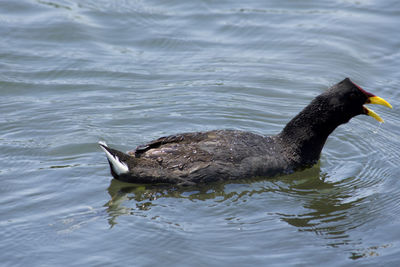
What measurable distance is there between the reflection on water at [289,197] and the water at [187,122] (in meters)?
0.02

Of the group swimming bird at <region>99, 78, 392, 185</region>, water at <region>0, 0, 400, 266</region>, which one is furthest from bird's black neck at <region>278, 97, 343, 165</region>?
water at <region>0, 0, 400, 266</region>

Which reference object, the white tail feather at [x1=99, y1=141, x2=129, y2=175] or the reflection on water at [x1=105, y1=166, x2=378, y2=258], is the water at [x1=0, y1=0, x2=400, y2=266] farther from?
the white tail feather at [x1=99, y1=141, x2=129, y2=175]

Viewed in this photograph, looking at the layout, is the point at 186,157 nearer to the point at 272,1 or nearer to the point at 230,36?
the point at 230,36

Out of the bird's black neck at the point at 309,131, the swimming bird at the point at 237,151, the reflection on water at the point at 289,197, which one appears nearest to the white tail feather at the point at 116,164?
the swimming bird at the point at 237,151

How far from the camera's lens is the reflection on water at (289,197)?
720cm

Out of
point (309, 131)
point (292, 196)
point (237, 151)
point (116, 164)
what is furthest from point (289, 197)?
point (116, 164)

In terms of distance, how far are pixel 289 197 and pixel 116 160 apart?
7.11 ft

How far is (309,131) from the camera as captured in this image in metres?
8.39

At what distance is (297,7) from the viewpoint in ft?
45.9

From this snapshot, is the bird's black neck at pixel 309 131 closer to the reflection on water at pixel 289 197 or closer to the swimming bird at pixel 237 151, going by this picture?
the swimming bird at pixel 237 151

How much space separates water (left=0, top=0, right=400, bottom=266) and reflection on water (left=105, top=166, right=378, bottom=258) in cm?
2

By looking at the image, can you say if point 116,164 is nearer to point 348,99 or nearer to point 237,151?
point 237,151

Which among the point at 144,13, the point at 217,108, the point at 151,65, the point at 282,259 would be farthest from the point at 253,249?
the point at 144,13

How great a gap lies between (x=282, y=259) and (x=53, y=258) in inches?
91.3
